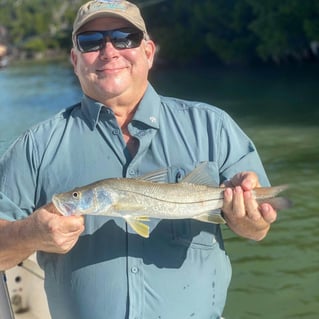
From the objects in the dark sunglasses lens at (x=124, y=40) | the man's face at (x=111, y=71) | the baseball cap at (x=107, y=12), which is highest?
the baseball cap at (x=107, y=12)

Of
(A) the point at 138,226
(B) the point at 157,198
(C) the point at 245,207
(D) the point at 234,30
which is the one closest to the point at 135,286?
(A) the point at 138,226

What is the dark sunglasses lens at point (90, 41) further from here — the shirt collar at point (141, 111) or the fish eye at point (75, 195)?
the fish eye at point (75, 195)

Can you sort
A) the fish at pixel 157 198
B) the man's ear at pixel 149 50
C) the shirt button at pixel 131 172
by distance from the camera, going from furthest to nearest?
the man's ear at pixel 149 50, the shirt button at pixel 131 172, the fish at pixel 157 198

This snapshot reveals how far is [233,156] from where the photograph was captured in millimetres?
3568

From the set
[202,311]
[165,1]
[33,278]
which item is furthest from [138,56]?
[165,1]

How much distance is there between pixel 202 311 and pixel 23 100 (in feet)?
113

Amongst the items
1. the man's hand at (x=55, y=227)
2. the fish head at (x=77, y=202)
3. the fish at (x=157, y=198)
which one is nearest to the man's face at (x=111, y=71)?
the fish at (x=157, y=198)

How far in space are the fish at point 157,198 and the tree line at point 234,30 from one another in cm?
3628

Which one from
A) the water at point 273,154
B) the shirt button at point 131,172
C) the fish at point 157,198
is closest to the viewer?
the fish at point 157,198

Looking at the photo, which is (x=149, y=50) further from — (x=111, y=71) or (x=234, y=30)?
(x=234, y=30)

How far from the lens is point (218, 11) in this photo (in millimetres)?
51594

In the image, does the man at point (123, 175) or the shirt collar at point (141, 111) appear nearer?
the man at point (123, 175)

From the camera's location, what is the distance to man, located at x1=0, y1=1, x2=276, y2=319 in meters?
3.40

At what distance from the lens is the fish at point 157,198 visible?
10.6 ft
